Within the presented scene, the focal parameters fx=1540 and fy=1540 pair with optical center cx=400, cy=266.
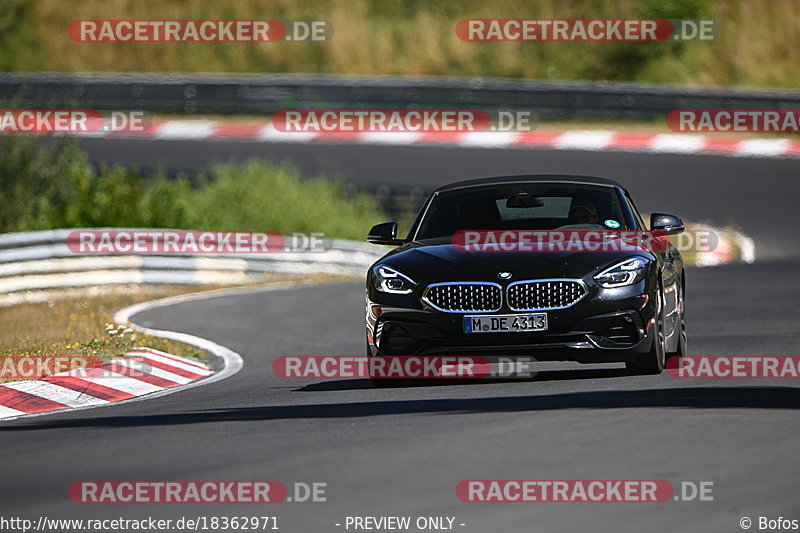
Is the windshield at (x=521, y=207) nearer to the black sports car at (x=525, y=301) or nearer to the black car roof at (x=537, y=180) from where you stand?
the black car roof at (x=537, y=180)

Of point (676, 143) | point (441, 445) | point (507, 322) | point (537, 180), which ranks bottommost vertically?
point (441, 445)

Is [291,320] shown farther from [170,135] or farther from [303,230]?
[170,135]

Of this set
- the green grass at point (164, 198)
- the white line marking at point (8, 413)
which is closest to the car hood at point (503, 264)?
the white line marking at point (8, 413)

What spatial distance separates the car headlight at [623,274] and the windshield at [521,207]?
838mm

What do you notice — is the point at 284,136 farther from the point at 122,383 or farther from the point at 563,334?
the point at 563,334

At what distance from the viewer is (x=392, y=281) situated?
9.88 m

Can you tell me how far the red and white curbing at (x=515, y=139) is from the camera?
92.3ft

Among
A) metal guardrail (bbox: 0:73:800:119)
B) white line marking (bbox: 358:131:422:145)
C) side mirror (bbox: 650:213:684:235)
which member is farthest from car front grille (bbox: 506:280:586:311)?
white line marking (bbox: 358:131:422:145)

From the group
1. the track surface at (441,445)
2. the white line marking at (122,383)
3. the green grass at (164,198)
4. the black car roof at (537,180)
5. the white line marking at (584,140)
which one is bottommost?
the track surface at (441,445)

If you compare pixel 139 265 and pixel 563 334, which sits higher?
pixel 139 265

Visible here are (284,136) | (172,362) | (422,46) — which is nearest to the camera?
(172,362)

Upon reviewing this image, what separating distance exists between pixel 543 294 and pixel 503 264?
31 centimetres

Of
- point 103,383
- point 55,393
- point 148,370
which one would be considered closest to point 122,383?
point 103,383

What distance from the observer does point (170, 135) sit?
31891 millimetres
